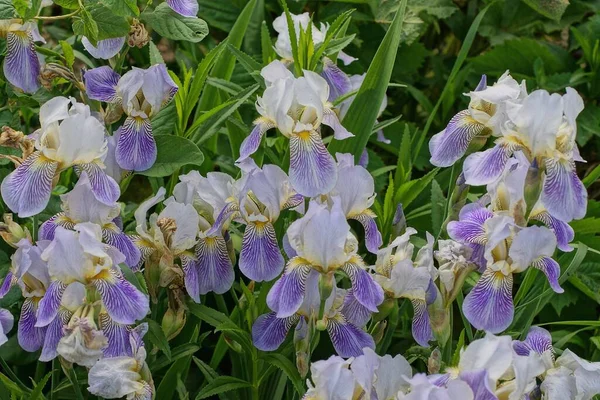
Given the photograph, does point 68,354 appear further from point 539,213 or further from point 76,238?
point 539,213

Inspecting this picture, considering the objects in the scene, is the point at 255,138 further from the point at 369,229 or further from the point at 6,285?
the point at 6,285

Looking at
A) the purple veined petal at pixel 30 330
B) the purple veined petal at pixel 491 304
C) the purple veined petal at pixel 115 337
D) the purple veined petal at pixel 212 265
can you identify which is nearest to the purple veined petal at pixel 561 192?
the purple veined petal at pixel 491 304

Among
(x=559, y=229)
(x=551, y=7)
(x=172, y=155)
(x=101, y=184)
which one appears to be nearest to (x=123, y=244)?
(x=101, y=184)

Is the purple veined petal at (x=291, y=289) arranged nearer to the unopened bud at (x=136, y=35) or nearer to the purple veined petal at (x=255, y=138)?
the purple veined petal at (x=255, y=138)

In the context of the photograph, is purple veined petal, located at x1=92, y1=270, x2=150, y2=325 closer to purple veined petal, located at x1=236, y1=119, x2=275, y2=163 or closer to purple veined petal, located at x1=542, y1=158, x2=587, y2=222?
purple veined petal, located at x1=236, y1=119, x2=275, y2=163

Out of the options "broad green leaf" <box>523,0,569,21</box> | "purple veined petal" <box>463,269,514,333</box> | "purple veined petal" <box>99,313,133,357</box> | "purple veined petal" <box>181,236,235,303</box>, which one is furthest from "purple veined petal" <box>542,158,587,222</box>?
"broad green leaf" <box>523,0,569,21</box>
